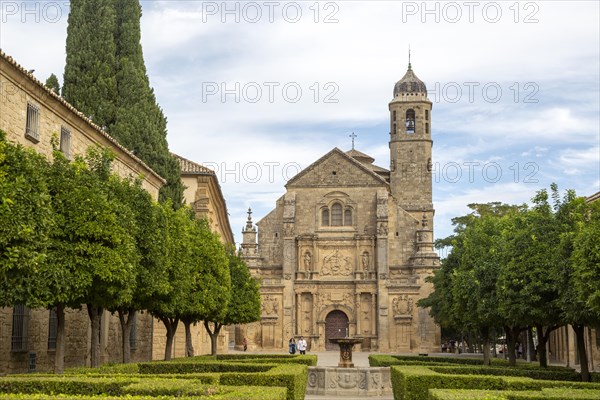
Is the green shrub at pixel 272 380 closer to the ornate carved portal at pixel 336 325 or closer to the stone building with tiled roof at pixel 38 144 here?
the stone building with tiled roof at pixel 38 144

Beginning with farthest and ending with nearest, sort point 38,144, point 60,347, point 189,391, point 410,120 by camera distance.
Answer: point 410,120, point 38,144, point 60,347, point 189,391

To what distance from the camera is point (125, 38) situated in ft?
126

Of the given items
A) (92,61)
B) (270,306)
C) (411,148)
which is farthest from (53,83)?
(411,148)

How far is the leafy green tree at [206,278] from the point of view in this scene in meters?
31.6

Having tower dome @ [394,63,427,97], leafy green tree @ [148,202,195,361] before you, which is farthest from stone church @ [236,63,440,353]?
leafy green tree @ [148,202,195,361]

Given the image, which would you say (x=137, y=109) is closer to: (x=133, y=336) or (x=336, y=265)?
(x=133, y=336)

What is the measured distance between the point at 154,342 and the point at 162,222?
1696cm

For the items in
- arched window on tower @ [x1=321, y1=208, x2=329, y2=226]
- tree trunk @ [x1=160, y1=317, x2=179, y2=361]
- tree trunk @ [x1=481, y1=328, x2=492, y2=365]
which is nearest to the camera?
tree trunk @ [x1=160, y1=317, x2=179, y2=361]

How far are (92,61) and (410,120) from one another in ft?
154

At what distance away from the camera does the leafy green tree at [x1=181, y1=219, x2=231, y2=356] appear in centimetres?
3162

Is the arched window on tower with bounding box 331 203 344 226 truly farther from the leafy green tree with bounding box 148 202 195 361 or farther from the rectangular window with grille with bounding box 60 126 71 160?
the rectangular window with grille with bounding box 60 126 71 160

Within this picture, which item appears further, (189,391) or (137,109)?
(137,109)

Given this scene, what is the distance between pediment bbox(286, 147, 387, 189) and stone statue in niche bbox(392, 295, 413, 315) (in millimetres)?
9727

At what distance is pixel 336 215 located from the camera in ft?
231
